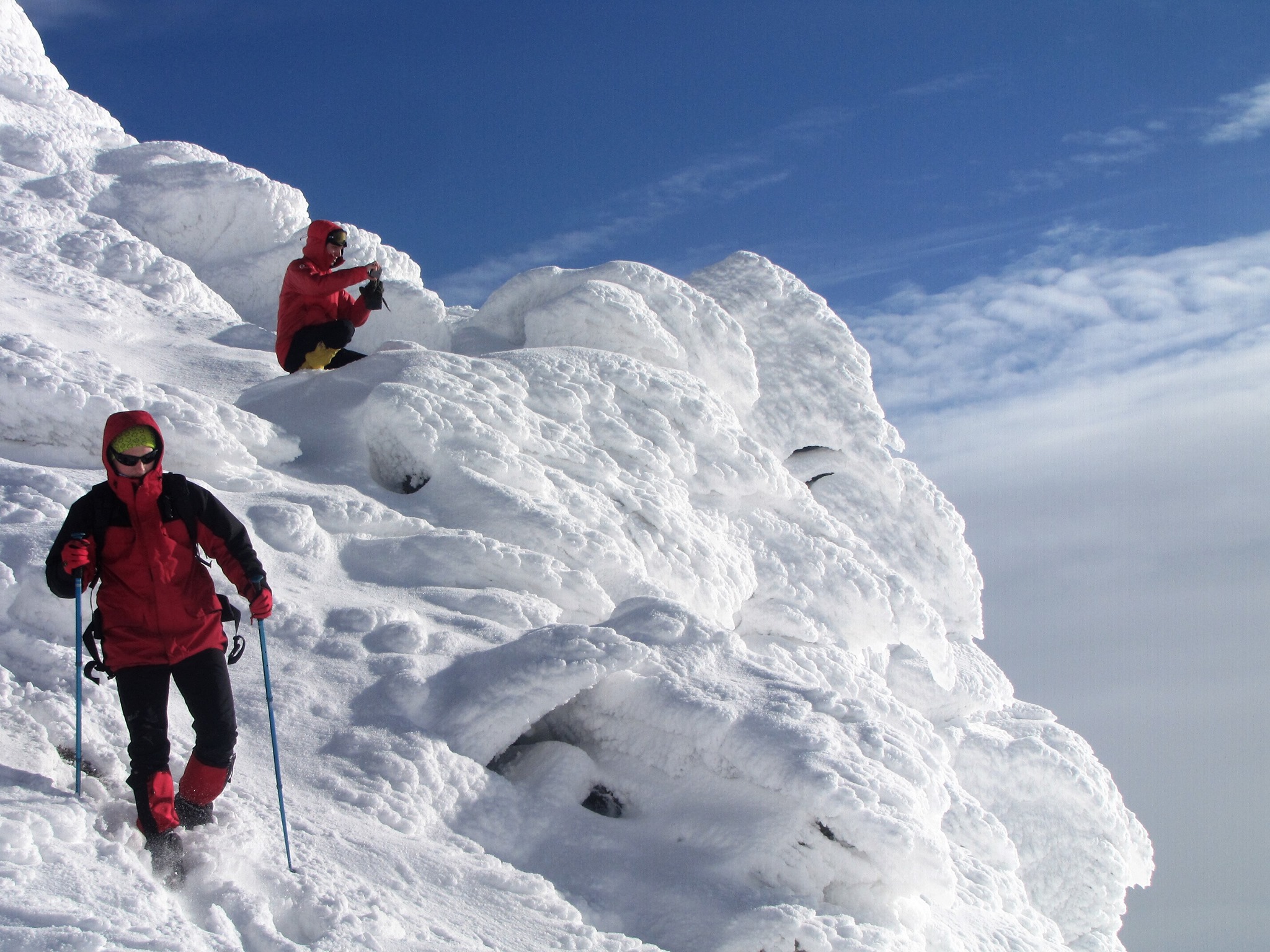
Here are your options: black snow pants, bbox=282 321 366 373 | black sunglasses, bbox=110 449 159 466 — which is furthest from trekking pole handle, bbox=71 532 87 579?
black snow pants, bbox=282 321 366 373

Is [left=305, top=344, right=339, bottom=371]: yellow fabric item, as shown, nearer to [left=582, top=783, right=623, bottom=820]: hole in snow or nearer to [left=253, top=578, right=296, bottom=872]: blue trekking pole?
[left=582, top=783, right=623, bottom=820]: hole in snow

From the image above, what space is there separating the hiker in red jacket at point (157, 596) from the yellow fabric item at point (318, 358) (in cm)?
575

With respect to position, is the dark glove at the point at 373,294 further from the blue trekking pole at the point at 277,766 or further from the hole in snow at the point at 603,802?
the blue trekking pole at the point at 277,766

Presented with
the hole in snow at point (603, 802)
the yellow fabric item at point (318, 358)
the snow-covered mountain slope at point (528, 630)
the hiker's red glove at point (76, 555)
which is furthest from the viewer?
the yellow fabric item at point (318, 358)

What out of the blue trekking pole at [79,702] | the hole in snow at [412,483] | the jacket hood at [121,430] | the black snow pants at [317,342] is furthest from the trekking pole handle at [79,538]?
the black snow pants at [317,342]

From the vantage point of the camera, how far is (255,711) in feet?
18.3

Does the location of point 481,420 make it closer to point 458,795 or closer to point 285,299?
point 285,299

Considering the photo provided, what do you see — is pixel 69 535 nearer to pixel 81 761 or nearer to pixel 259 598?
pixel 259 598

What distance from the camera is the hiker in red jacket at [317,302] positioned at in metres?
10.0

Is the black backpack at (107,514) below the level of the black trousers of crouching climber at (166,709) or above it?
above

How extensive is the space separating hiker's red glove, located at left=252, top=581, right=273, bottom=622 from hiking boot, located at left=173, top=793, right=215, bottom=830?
823mm

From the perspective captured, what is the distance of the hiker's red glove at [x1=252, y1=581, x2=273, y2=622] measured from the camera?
462cm

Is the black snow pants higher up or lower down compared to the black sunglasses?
higher up

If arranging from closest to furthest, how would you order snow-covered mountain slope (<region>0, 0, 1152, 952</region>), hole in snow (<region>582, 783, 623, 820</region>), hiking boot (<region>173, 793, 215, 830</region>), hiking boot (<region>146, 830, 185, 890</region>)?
hiking boot (<region>146, 830, 185, 890</region>) → hiking boot (<region>173, 793, 215, 830</region>) → snow-covered mountain slope (<region>0, 0, 1152, 952</region>) → hole in snow (<region>582, 783, 623, 820</region>)
